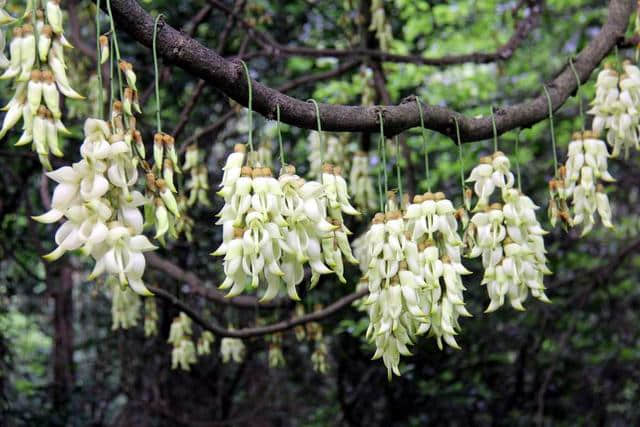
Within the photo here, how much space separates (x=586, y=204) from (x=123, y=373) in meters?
4.39

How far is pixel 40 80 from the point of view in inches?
69.4

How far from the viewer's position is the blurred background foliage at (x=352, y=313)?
247 inches

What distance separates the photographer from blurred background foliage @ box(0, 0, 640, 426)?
627cm

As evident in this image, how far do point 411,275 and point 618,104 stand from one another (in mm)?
1503

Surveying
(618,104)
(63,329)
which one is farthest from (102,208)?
(63,329)

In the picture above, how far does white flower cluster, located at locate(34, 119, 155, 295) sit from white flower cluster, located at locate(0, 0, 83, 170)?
76 millimetres

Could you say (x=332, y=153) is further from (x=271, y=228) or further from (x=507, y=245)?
(x=271, y=228)

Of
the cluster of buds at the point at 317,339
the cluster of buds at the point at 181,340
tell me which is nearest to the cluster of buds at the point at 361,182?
the cluster of buds at the point at 317,339

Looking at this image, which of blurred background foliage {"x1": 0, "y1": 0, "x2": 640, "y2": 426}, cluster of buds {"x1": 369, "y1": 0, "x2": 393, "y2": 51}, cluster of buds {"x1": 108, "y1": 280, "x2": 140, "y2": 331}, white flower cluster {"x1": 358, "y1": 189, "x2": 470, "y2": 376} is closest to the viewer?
white flower cluster {"x1": 358, "y1": 189, "x2": 470, "y2": 376}

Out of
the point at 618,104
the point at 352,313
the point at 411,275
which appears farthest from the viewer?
the point at 352,313

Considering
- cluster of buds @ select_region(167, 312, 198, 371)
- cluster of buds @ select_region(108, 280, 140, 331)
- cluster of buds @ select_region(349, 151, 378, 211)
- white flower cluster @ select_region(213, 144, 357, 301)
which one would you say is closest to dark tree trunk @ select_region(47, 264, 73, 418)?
cluster of buds @ select_region(108, 280, 140, 331)

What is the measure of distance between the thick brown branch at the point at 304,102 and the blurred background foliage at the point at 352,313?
2.68m

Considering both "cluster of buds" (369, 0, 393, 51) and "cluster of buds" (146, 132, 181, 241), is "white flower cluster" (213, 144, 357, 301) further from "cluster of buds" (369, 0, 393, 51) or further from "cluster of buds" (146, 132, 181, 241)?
"cluster of buds" (369, 0, 393, 51)

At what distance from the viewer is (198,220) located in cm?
664
